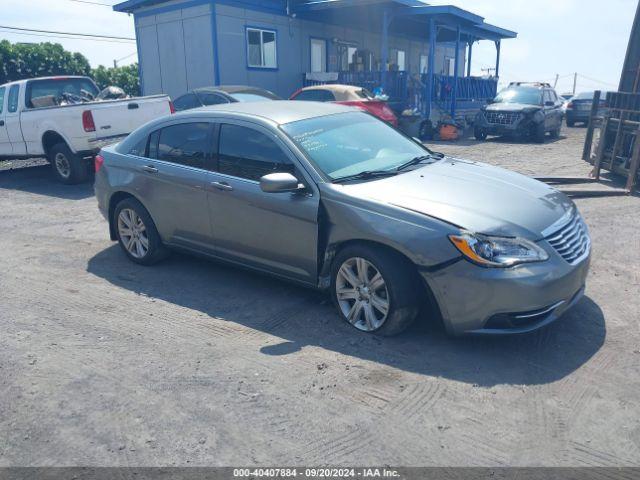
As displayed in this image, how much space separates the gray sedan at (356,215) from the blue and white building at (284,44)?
12.9 m

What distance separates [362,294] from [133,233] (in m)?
2.88

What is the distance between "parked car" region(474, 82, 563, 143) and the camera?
638 inches

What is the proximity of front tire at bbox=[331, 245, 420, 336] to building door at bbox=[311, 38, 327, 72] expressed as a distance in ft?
58.9

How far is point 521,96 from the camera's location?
17125mm

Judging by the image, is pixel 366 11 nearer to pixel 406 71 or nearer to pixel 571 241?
pixel 406 71

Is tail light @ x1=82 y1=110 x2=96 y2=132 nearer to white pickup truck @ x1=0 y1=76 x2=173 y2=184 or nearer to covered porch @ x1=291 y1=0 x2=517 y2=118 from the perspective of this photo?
white pickup truck @ x1=0 y1=76 x2=173 y2=184

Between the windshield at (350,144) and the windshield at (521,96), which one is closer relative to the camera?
the windshield at (350,144)

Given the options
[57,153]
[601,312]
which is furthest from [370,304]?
[57,153]

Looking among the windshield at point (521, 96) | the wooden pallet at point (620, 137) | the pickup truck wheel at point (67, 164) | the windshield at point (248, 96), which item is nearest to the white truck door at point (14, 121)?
the pickup truck wheel at point (67, 164)

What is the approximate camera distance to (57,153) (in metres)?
10.2

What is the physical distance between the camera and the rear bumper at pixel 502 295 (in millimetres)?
3572

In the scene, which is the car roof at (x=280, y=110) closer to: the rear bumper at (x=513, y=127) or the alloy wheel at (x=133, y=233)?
the alloy wheel at (x=133, y=233)

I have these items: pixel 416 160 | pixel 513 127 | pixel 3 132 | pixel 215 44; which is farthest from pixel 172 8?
pixel 416 160

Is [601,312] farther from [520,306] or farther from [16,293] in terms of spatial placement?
[16,293]
